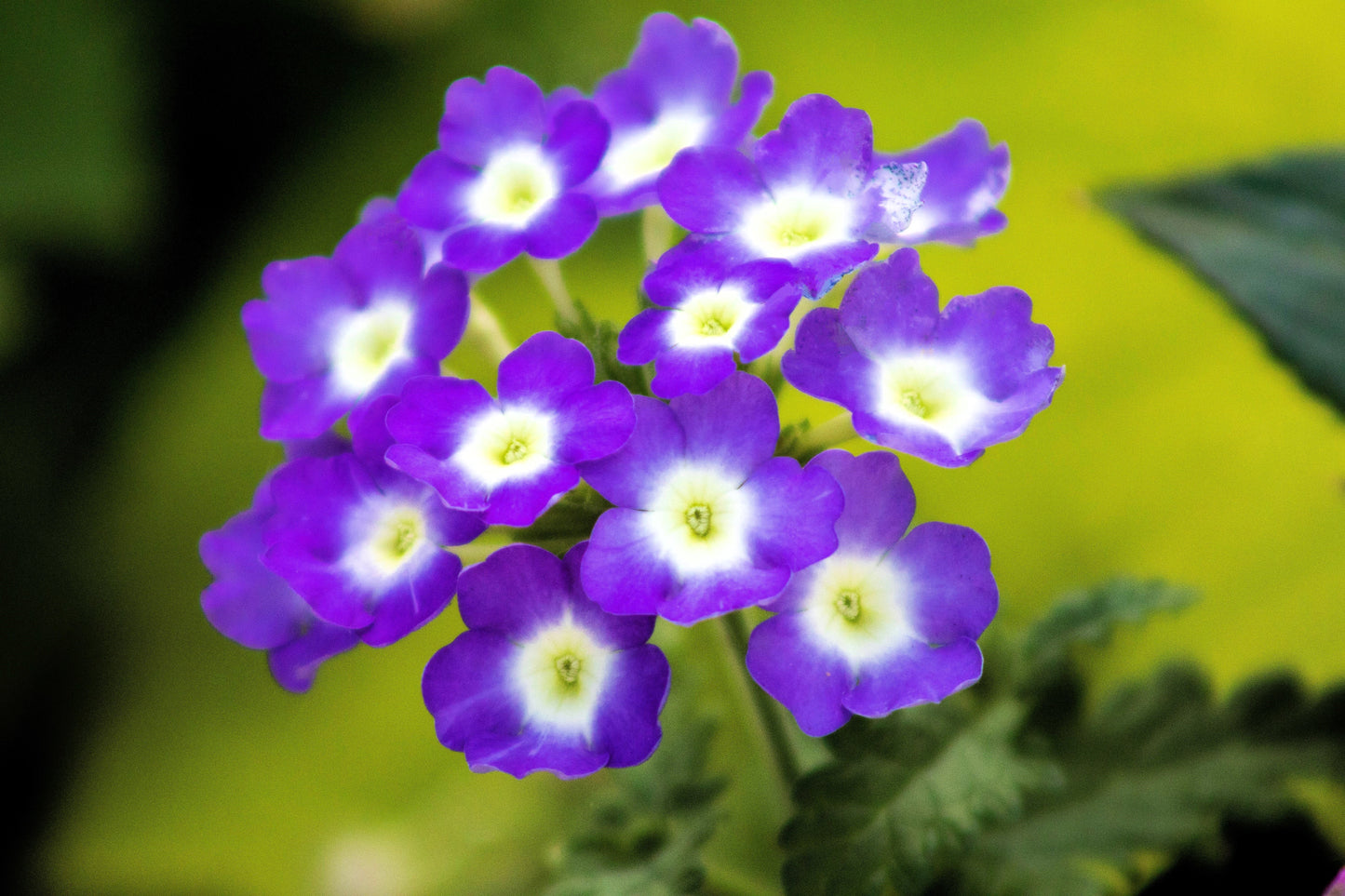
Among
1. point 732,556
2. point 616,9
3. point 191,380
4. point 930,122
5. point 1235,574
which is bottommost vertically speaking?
point 191,380

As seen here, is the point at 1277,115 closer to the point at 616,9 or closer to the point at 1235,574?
the point at 1235,574

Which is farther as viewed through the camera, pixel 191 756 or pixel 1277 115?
pixel 191 756

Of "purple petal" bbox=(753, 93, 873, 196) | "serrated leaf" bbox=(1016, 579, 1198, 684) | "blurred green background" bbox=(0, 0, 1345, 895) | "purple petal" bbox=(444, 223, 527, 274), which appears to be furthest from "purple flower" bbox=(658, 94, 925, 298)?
"blurred green background" bbox=(0, 0, 1345, 895)

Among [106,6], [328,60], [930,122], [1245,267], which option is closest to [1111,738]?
[1245,267]

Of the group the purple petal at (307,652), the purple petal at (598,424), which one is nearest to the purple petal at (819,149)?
the purple petal at (598,424)

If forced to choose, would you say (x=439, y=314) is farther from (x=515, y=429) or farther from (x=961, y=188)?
(x=961, y=188)

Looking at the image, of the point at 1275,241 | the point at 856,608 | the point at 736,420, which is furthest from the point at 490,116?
the point at 1275,241
